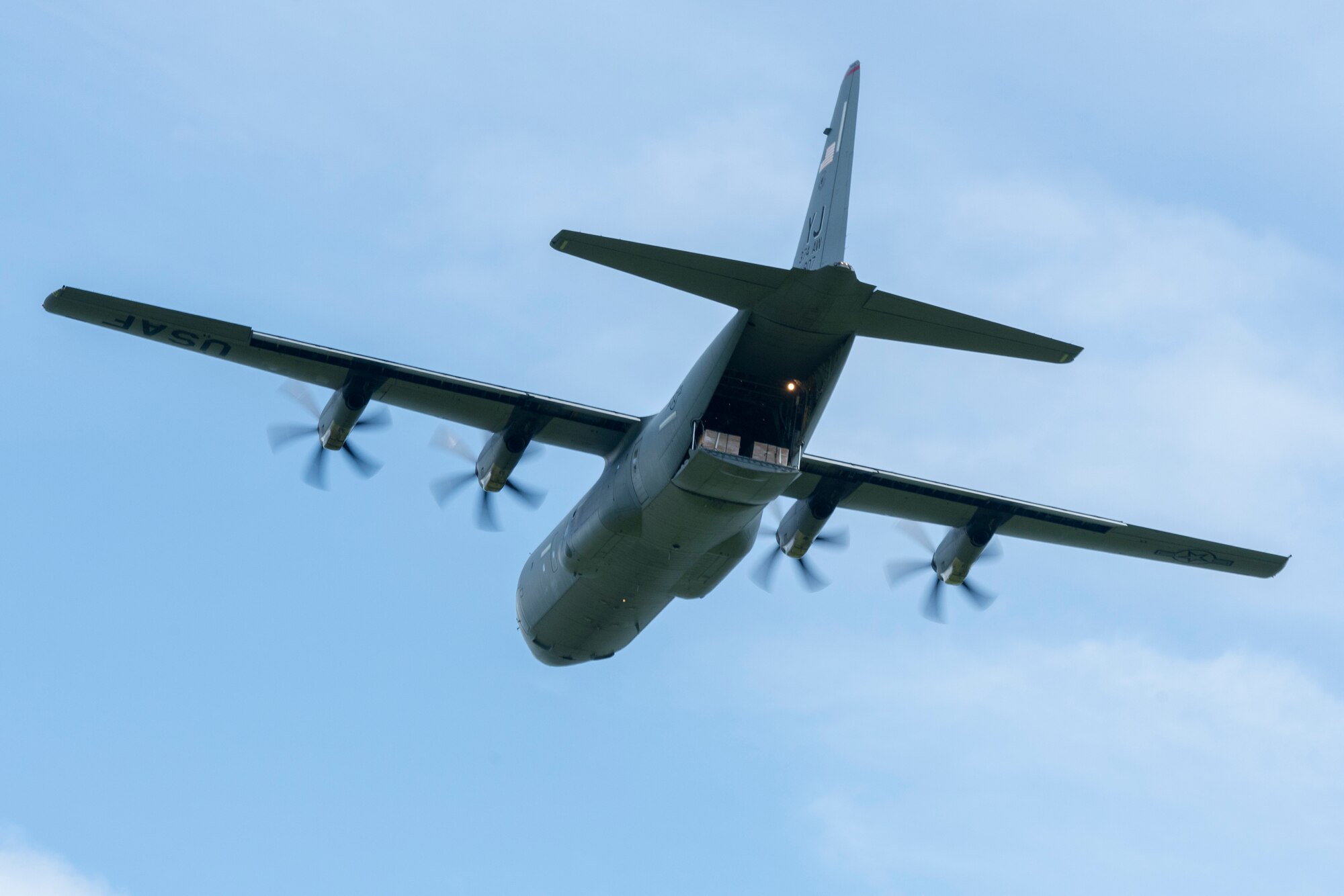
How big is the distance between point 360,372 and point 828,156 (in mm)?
10487

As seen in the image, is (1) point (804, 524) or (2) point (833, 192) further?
(1) point (804, 524)

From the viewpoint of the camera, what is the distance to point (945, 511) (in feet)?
109

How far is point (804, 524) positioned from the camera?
106 ft

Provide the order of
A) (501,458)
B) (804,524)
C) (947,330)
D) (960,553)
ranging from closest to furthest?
(947,330) → (501,458) → (804,524) → (960,553)

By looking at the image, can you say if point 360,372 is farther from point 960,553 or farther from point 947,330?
point 960,553

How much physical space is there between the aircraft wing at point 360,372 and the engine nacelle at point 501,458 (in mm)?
390

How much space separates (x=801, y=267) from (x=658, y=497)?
5307 mm

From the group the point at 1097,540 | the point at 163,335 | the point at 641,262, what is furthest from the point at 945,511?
the point at 163,335

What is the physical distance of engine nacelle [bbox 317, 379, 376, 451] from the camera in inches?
1160

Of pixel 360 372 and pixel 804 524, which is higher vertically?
pixel 360 372

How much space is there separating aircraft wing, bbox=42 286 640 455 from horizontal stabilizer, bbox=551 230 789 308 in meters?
6.99

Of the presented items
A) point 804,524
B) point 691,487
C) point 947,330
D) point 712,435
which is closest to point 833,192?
point 947,330

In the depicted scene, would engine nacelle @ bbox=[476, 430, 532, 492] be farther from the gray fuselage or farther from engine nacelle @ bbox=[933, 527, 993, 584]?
engine nacelle @ bbox=[933, 527, 993, 584]

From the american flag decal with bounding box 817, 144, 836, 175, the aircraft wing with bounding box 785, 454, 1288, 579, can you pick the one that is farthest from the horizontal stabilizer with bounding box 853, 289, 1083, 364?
the aircraft wing with bounding box 785, 454, 1288, 579
